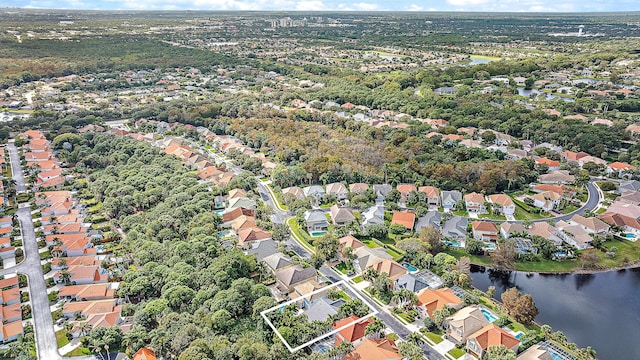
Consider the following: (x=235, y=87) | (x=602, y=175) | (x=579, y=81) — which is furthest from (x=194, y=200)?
(x=579, y=81)

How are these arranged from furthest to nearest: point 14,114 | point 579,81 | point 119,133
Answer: point 579,81
point 14,114
point 119,133

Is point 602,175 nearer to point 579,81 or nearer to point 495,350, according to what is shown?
point 495,350

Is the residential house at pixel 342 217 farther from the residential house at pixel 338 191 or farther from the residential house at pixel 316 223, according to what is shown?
the residential house at pixel 338 191

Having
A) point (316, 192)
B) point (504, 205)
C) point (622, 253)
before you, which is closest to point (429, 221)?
point (504, 205)

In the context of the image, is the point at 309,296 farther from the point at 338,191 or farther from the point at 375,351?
the point at 338,191

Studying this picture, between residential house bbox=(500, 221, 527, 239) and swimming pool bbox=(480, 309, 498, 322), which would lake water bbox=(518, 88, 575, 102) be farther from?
swimming pool bbox=(480, 309, 498, 322)

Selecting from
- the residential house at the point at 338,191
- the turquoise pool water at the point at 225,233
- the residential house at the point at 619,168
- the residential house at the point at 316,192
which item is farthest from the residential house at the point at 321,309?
the residential house at the point at 619,168

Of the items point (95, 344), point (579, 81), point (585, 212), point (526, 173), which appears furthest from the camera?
point (579, 81)
